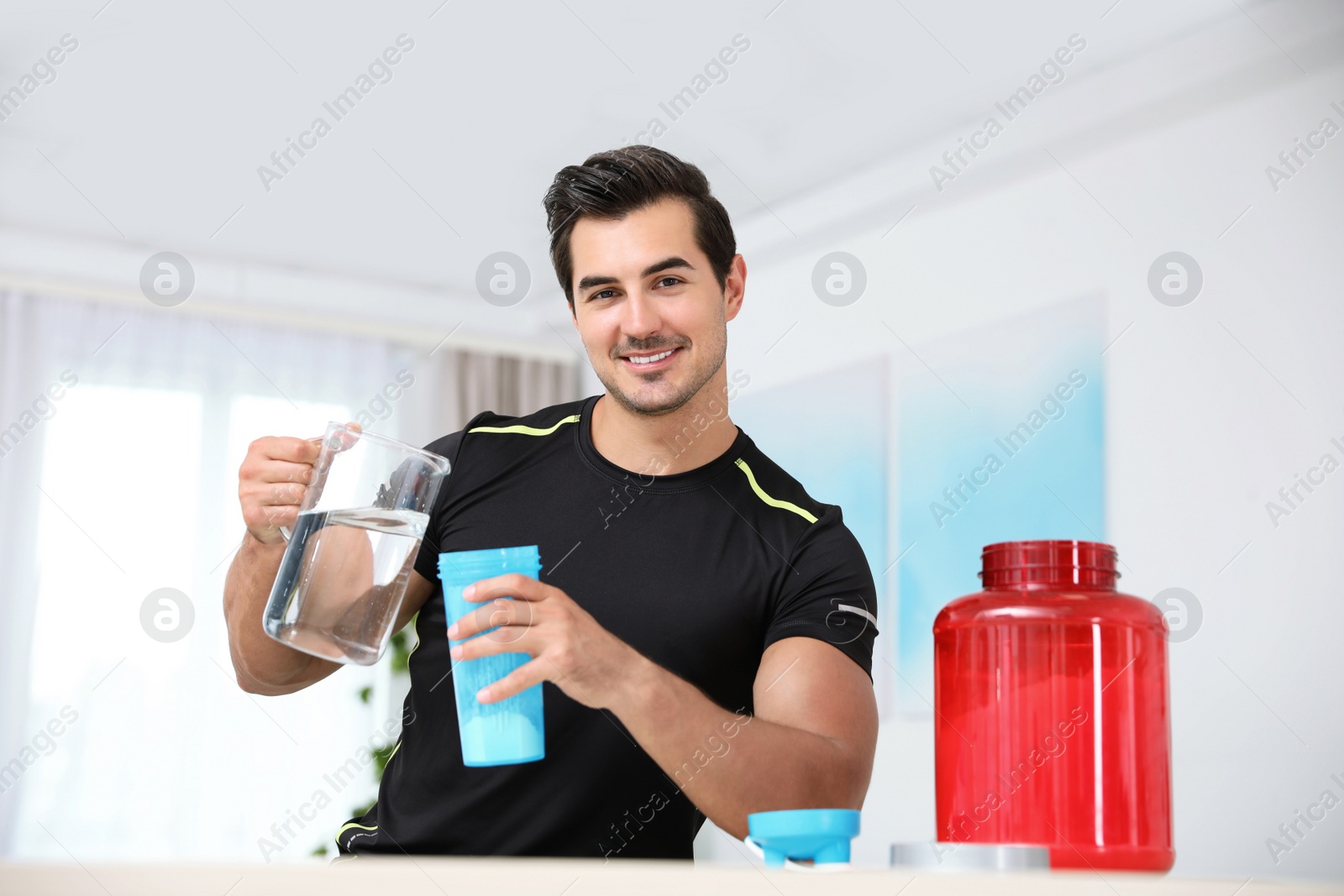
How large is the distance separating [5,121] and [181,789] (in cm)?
251

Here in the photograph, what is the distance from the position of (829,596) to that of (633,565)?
0.28m

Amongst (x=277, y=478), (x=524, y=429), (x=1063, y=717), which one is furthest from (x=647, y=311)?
(x=1063, y=717)

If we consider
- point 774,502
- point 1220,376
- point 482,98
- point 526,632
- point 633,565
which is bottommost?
point 526,632

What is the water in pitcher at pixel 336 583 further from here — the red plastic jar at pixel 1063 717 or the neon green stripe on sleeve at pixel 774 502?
the neon green stripe on sleeve at pixel 774 502

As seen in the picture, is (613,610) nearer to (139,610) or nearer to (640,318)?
(640,318)

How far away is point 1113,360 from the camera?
3121 mm

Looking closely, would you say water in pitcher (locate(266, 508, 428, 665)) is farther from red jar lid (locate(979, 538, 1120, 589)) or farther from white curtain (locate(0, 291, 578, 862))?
white curtain (locate(0, 291, 578, 862))

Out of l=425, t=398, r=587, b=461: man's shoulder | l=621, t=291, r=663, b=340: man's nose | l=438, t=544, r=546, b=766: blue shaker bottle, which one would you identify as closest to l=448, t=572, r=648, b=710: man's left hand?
l=438, t=544, r=546, b=766: blue shaker bottle

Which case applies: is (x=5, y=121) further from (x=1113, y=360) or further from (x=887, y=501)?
(x=1113, y=360)

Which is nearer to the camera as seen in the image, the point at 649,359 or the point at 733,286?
the point at 649,359

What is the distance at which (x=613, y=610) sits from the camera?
1.64 metres

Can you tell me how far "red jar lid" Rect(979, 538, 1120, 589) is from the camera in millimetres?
936

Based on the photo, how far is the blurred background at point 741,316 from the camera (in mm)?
2781

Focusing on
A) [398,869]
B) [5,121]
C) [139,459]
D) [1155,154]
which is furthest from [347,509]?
[139,459]
